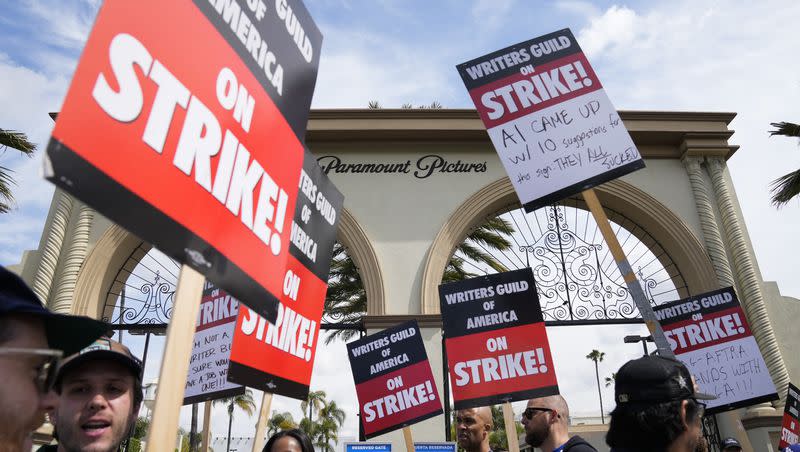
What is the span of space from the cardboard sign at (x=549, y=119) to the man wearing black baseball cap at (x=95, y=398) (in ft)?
8.93

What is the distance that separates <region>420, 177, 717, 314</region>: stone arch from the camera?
37.2ft

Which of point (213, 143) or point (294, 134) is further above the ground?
point (294, 134)

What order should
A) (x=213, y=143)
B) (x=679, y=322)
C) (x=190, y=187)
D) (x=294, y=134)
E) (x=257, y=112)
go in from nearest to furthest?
(x=190, y=187), (x=213, y=143), (x=257, y=112), (x=294, y=134), (x=679, y=322)

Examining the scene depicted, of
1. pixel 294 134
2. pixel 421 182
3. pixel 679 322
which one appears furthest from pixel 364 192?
pixel 294 134

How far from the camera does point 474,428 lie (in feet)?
16.0

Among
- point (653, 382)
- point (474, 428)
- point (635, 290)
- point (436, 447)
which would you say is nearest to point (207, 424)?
point (474, 428)

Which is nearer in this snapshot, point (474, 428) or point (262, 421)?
point (262, 421)

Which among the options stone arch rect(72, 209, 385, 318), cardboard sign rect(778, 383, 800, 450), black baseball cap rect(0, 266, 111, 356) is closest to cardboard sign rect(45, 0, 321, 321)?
black baseball cap rect(0, 266, 111, 356)

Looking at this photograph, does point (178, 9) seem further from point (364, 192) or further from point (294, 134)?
point (364, 192)

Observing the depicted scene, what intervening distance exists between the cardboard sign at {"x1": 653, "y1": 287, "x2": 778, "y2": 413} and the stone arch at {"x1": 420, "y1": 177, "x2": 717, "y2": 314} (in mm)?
5840

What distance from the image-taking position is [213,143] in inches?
63.6

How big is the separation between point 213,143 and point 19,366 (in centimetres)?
75

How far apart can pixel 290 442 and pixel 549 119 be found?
109 inches

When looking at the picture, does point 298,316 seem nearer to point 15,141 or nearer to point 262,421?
point 262,421
